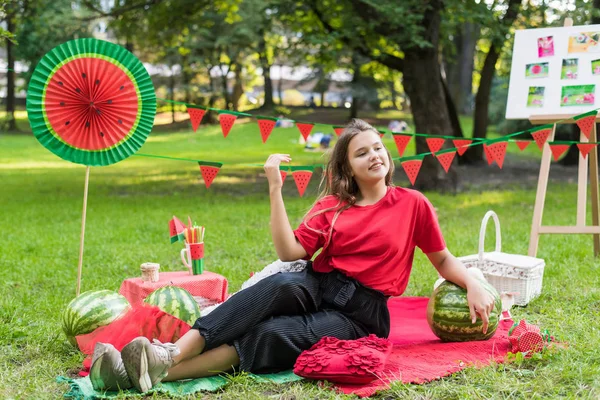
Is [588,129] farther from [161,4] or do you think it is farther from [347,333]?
[161,4]

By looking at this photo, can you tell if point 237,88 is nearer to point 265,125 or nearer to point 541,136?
point 265,125

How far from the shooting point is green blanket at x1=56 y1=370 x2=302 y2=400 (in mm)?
3160

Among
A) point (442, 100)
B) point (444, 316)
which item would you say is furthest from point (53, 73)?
point (442, 100)

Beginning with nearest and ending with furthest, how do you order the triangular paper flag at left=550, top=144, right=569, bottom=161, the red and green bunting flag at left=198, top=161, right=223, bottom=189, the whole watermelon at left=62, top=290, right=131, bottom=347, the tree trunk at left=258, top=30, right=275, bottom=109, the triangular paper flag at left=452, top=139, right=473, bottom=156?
the whole watermelon at left=62, top=290, right=131, bottom=347 < the red and green bunting flag at left=198, top=161, right=223, bottom=189 < the triangular paper flag at left=550, top=144, right=569, bottom=161 < the triangular paper flag at left=452, top=139, right=473, bottom=156 < the tree trunk at left=258, top=30, right=275, bottom=109

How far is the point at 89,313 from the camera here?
3.82 m

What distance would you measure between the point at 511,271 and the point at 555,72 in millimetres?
2020

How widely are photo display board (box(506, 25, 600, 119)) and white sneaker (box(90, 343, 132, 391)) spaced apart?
3978 mm

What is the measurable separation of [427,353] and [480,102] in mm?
11408

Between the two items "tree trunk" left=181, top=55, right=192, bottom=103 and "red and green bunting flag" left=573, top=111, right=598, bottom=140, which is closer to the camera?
"red and green bunting flag" left=573, top=111, right=598, bottom=140

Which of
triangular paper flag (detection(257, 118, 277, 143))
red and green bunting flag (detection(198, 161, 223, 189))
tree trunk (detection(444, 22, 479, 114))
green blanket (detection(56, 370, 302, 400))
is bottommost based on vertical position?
green blanket (detection(56, 370, 302, 400))

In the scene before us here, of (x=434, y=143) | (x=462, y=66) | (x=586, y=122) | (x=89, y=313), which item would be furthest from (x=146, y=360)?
(x=462, y=66)

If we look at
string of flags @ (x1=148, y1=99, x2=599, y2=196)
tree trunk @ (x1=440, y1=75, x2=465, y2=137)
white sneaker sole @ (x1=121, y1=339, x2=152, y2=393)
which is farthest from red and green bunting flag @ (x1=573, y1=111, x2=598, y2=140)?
tree trunk @ (x1=440, y1=75, x2=465, y2=137)

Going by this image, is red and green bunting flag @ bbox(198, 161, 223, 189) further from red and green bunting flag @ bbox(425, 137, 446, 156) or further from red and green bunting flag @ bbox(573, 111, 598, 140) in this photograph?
red and green bunting flag @ bbox(573, 111, 598, 140)

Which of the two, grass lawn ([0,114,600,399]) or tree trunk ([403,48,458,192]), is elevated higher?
tree trunk ([403,48,458,192])
